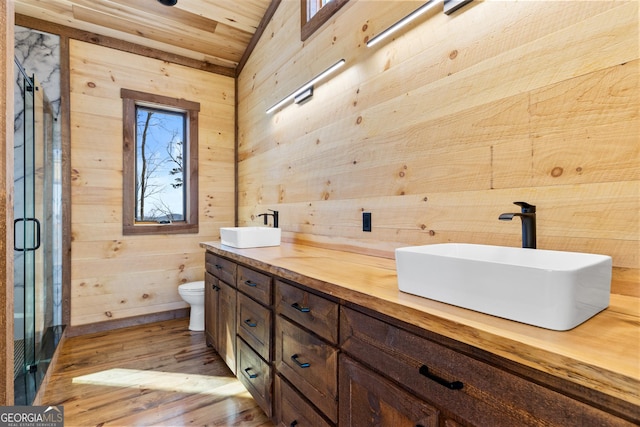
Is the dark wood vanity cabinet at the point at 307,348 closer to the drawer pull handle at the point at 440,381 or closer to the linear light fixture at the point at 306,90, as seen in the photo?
the drawer pull handle at the point at 440,381

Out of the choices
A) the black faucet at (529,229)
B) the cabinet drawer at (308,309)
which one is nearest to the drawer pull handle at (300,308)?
the cabinet drawer at (308,309)

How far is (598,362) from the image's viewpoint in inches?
21.5

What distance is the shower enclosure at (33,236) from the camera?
208cm

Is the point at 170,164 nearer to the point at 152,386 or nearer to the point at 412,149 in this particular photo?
the point at 152,386

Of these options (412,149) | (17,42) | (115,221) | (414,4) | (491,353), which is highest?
(17,42)

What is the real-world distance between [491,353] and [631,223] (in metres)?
0.67

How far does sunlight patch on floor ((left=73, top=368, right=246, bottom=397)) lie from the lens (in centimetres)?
209

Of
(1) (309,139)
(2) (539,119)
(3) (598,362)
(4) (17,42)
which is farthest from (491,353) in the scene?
(4) (17,42)

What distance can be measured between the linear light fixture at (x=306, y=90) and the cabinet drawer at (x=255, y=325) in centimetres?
152

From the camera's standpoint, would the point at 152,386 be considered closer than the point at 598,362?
No

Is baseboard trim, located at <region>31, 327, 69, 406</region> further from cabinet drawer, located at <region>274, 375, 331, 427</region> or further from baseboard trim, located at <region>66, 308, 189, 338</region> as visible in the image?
cabinet drawer, located at <region>274, 375, 331, 427</region>

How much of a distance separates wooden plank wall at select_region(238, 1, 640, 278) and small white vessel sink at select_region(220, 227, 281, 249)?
0.24m

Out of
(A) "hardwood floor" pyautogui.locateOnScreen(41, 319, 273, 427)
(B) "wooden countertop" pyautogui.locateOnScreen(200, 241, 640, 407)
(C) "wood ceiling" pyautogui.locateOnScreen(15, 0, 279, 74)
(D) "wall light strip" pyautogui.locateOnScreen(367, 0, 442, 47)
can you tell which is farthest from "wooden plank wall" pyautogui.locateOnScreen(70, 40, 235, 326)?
(B) "wooden countertop" pyautogui.locateOnScreen(200, 241, 640, 407)

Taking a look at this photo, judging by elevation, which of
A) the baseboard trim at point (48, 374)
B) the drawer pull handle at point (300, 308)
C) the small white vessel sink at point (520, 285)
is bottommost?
the baseboard trim at point (48, 374)
